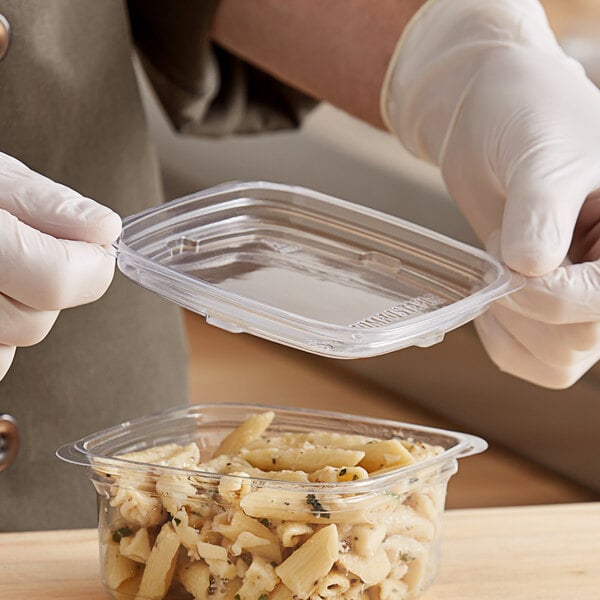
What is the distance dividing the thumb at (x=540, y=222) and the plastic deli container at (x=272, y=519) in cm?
17

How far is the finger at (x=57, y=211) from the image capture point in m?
0.65

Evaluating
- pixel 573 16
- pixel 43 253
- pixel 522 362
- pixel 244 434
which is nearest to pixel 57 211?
pixel 43 253

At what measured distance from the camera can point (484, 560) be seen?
70cm

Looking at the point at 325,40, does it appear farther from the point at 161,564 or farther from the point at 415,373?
the point at 415,373

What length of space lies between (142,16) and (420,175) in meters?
1.14

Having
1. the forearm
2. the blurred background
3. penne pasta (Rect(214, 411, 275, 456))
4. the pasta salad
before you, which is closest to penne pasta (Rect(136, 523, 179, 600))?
the pasta salad

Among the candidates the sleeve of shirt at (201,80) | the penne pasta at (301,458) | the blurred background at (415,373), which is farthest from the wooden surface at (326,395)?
the penne pasta at (301,458)

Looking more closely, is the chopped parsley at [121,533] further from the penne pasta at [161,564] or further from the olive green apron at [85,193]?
the olive green apron at [85,193]

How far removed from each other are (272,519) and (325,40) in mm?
598

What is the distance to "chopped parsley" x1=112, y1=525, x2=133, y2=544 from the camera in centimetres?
62

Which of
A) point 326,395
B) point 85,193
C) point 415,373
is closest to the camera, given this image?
point 85,193

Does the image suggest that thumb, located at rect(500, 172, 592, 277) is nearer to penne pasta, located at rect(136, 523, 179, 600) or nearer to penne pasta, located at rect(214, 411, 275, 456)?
penne pasta, located at rect(214, 411, 275, 456)

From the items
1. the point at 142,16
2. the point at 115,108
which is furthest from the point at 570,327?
the point at 142,16

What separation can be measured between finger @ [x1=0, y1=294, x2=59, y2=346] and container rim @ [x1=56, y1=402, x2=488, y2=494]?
69 millimetres
